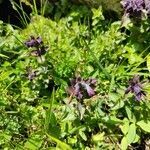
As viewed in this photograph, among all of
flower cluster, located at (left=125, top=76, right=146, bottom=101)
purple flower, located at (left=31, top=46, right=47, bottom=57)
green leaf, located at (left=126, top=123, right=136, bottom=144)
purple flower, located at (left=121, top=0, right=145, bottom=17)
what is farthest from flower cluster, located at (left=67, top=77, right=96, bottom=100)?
purple flower, located at (left=121, top=0, right=145, bottom=17)

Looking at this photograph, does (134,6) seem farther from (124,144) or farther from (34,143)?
(34,143)

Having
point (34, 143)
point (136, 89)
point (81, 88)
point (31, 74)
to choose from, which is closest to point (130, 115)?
point (136, 89)

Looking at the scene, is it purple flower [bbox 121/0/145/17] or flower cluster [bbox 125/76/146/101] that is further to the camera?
purple flower [bbox 121/0/145/17]

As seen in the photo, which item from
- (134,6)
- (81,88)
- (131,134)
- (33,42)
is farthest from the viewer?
(134,6)

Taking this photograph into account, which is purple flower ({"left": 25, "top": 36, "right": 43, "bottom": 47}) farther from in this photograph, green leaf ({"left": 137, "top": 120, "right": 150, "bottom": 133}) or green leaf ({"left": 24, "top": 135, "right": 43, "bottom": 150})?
green leaf ({"left": 137, "top": 120, "right": 150, "bottom": 133})

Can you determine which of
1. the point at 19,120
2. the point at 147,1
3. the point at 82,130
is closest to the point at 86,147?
the point at 82,130

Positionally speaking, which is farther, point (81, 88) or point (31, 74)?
point (31, 74)

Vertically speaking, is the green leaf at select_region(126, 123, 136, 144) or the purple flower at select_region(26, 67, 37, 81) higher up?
the purple flower at select_region(26, 67, 37, 81)
